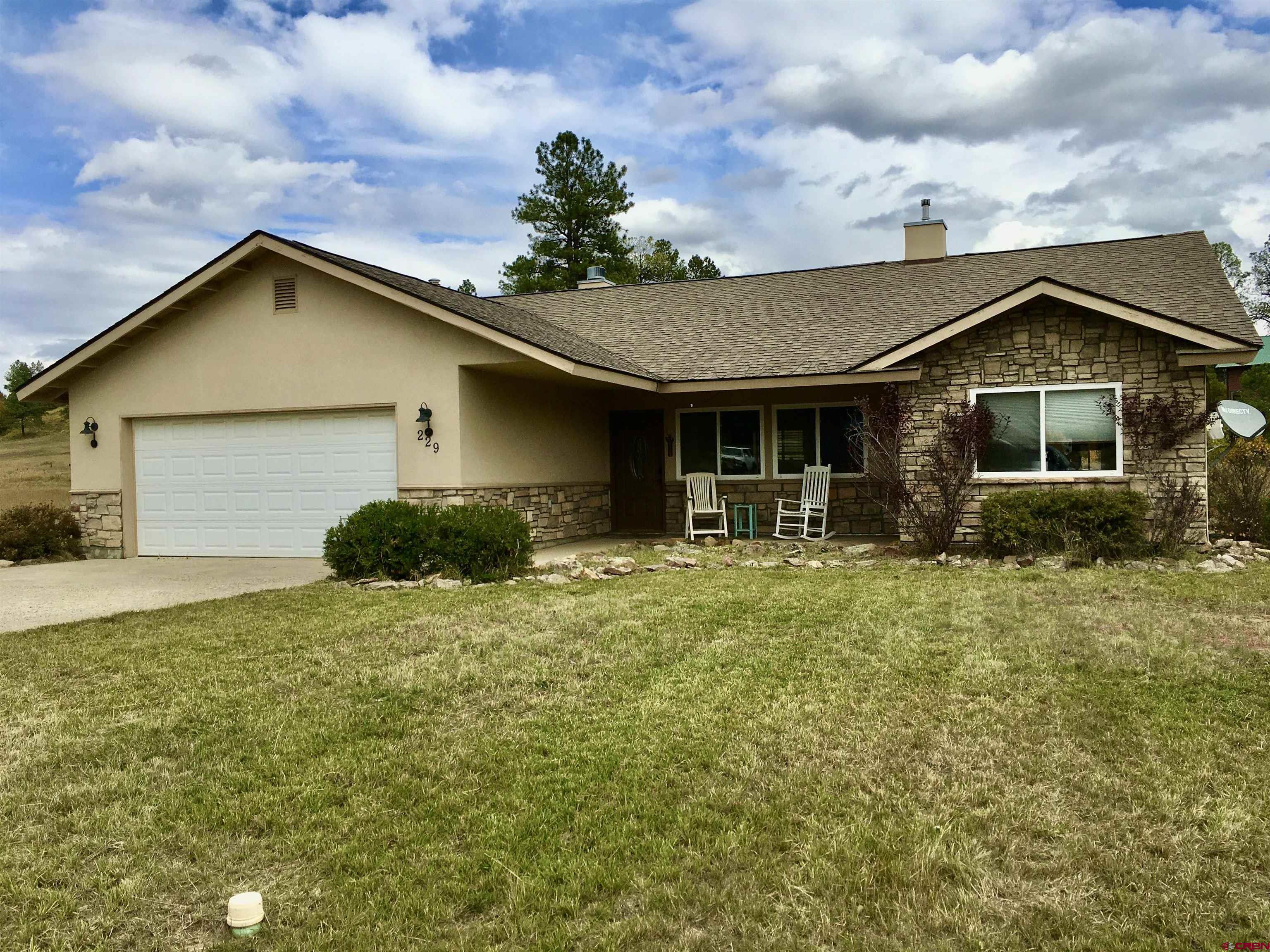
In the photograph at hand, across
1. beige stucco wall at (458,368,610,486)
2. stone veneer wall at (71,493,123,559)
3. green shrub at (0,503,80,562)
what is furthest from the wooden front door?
green shrub at (0,503,80,562)

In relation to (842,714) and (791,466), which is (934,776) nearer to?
(842,714)

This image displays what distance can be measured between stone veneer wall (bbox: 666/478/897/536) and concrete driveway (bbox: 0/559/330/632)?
19.3 ft

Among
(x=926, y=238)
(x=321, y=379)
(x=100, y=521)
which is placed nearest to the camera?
(x=321, y=379)

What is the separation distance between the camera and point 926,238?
59.0ft

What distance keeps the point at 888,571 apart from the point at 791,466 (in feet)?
16.0

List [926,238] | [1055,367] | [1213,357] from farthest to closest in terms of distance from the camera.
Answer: [926,238]
[1055,367]
[1213,357]

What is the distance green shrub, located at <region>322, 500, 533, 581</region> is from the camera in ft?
33.1

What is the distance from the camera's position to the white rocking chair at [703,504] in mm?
14266

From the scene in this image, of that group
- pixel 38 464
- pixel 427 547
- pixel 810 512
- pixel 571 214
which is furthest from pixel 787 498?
pixel 38 464

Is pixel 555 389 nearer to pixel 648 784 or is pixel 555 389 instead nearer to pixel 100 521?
pixel 100 521

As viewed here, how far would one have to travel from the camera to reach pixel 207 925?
312 centimetres

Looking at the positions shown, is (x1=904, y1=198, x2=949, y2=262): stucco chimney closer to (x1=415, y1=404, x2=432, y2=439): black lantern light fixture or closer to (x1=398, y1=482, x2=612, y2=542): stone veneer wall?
(x1=398, y1=482, x2=612, y2=542): stone veneer wall

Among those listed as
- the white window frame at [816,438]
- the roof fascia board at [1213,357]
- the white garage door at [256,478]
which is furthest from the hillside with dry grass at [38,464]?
the roof fascia board at [1213,357]

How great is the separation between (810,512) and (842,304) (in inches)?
164
